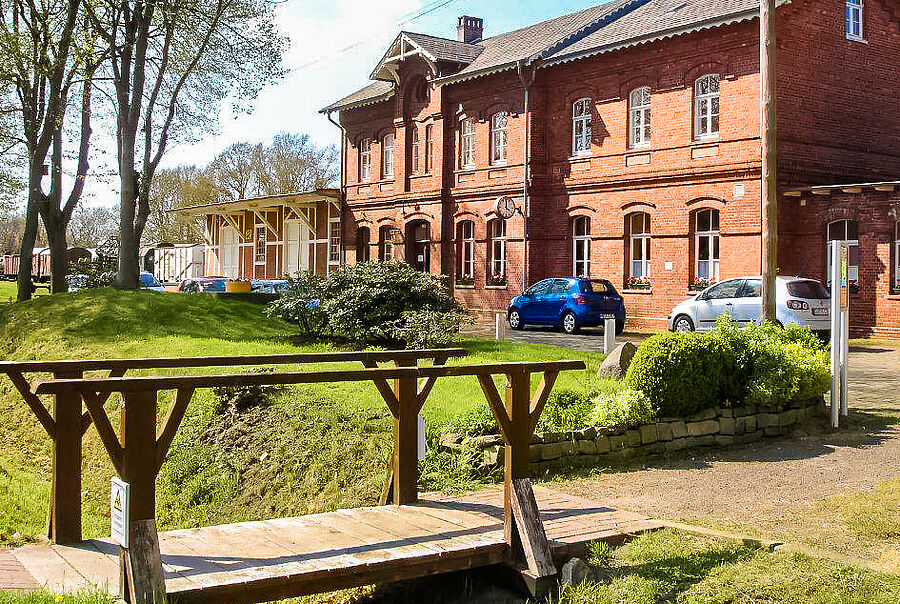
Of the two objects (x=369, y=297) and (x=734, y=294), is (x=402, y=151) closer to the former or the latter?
(x=734, y=294)

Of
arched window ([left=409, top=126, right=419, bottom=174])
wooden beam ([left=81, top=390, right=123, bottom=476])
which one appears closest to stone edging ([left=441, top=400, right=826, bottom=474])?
wooden beam ([left=81, top=390, right=123, bottom=476])

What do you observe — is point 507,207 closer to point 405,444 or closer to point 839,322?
point 839,322

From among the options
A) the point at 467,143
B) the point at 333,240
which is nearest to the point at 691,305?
the point at 467,143

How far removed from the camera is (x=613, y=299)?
26.5 meters

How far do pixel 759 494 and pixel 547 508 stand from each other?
2.15m

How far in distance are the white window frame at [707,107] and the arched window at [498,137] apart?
7703mm

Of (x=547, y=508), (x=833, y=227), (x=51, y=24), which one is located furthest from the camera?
(x=51, y=24)

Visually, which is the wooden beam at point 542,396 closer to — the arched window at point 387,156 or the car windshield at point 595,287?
the car windshield at point 595,287

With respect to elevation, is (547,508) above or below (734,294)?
below

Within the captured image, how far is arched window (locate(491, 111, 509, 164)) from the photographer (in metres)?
32.9

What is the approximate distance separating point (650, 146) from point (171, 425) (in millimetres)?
Answer: 24439

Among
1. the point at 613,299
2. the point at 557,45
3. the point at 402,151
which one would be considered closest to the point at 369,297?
the point at 613,299

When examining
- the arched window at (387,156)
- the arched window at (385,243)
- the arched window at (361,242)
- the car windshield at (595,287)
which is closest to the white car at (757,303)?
the car windshield at (595,287)

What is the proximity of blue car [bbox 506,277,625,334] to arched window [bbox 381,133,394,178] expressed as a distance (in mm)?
13257
